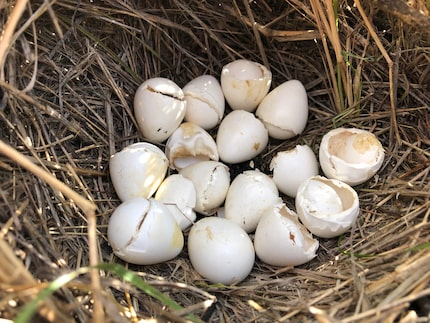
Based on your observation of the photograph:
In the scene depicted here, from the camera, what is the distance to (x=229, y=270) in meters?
1.33

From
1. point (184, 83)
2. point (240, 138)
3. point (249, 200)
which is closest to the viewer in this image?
point (249, 200)

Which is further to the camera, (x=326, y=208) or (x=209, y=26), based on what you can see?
(x=209, y=26)

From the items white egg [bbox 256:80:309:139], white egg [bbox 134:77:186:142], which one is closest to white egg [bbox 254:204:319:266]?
white egg [bbox 256:80:309:139]

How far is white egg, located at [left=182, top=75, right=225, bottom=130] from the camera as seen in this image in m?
1.61

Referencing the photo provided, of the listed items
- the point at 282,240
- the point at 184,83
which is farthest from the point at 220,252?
the point at 184,83

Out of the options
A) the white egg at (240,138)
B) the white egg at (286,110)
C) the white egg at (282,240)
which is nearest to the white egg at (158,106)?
the white egg at (240,138)

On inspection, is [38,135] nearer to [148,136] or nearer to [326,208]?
[148,136]

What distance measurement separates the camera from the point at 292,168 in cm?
151

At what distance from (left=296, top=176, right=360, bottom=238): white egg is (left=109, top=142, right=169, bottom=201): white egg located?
14.5 inches

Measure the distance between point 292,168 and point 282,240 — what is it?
0.75 feet

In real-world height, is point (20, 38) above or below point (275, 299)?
above

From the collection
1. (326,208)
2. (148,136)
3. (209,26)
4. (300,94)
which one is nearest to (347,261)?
(326,208)

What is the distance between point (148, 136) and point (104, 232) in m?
0.31

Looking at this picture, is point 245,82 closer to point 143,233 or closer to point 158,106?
point 158,106
